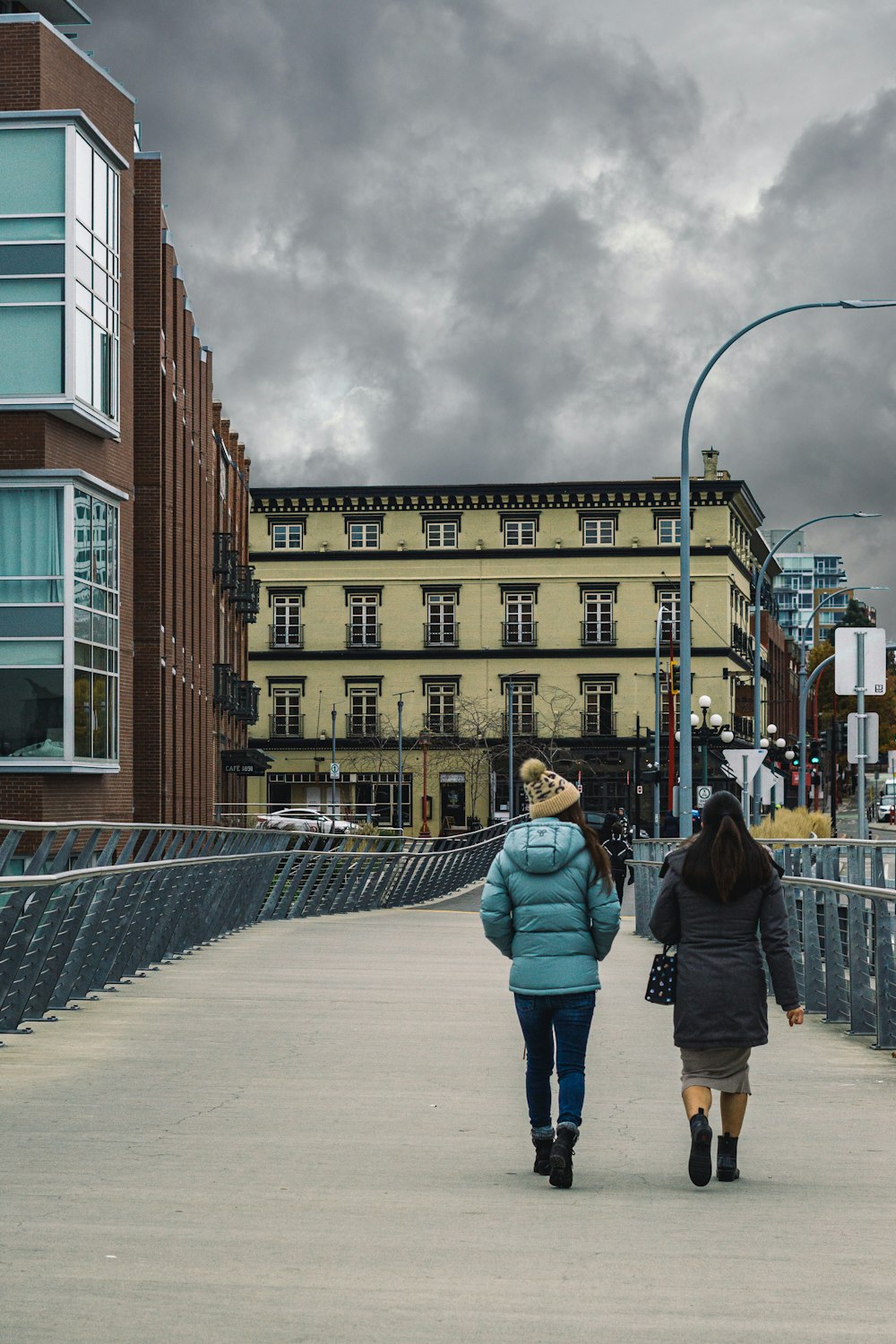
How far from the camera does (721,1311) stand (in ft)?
19.1

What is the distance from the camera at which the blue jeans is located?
8102 millimetres

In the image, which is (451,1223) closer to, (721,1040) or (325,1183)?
(325,1183)

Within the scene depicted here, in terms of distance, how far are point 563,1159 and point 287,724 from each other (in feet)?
316

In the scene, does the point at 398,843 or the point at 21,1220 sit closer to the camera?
the point at 21,1220

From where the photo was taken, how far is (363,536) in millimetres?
104188

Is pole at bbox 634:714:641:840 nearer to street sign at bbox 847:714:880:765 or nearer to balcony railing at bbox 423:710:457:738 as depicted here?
balcony railing at bbox 423:710:457:738

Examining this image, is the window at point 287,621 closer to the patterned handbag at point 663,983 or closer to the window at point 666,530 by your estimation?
the window at point 666,530

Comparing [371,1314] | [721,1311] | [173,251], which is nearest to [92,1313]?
[371,1314]

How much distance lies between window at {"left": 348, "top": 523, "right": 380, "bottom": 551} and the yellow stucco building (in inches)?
3.7

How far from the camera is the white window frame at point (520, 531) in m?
103

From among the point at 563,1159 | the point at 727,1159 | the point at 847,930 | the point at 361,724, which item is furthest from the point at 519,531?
the point at 563,1159

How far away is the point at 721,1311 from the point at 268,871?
23498mm

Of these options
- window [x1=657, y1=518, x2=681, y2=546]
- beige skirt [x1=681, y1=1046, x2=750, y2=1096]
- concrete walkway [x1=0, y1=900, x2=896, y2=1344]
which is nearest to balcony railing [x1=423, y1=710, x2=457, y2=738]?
window [x1=657, y1=518, x2=681, y2=546]

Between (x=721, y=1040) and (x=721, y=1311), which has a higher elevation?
(x=721, y=1040)
